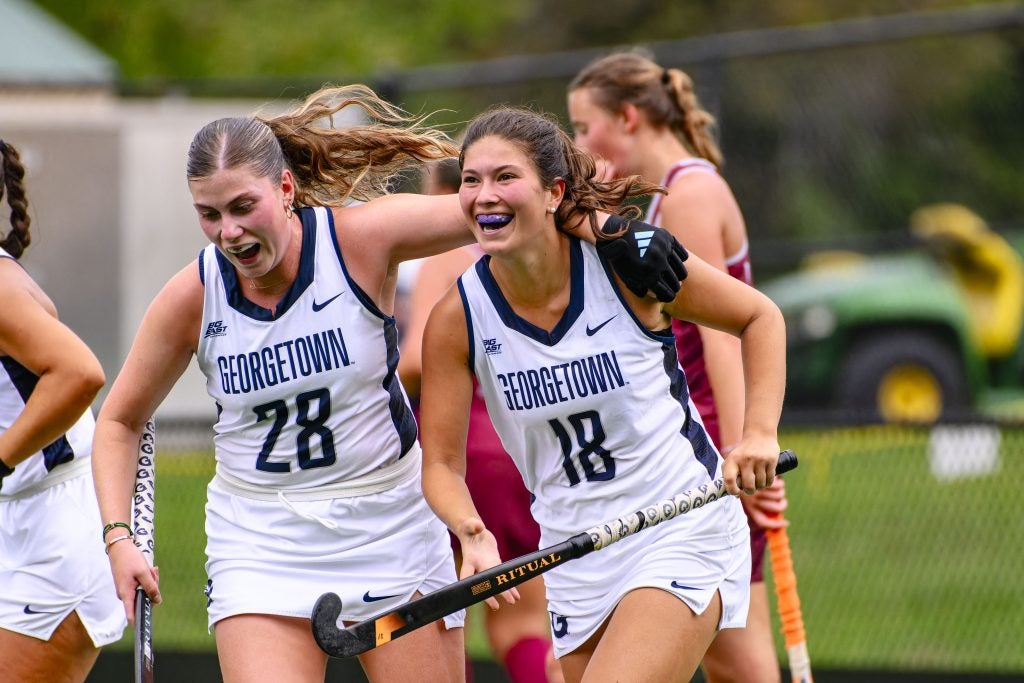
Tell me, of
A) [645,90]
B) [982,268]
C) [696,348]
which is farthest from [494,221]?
[982,268]

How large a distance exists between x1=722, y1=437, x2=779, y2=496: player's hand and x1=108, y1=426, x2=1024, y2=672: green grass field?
9.00ft

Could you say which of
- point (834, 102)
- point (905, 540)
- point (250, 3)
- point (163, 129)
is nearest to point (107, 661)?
point (905, 540)

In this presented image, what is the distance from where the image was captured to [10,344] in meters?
3.46

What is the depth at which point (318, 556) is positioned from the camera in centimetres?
346

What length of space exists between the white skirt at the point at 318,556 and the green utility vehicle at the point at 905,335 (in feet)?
19.6

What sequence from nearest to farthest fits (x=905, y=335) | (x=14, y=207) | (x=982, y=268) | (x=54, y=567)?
1. (x=54, y=567)
2. (x=14, y=207)
3. (x=982, y=268)
4. (x=905, y=335)

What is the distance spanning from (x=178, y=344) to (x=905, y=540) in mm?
3829

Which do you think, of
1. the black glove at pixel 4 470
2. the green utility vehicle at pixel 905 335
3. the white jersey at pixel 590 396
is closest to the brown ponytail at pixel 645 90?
the white jersey at pixel 590 396

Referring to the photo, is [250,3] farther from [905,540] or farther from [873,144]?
[905,540]

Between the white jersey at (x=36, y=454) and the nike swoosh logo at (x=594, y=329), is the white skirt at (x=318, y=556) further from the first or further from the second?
the nike swoosh logo at (x=594, y=329)

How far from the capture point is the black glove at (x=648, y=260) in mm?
3213

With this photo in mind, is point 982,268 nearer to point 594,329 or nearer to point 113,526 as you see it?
point 594,329

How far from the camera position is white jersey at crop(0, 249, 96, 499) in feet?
11.8

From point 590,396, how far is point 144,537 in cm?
114
